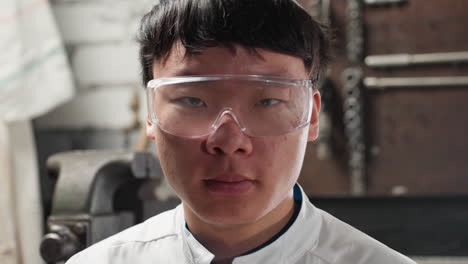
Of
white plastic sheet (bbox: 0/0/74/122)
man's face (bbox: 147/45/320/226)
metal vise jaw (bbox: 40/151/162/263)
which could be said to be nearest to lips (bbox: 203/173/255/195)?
man's face (bbox: 147/45/320/226)

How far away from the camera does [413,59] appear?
1.85 meters

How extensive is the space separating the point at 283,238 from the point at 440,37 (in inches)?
48.2

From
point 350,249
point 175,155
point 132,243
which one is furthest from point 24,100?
point 350,249

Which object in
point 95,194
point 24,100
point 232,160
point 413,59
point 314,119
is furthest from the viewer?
point 413,59

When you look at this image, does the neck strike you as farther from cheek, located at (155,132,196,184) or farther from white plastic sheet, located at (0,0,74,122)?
white plastic sheet, located at (0,0,74,122)

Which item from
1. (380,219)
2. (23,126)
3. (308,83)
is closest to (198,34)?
(308,83)

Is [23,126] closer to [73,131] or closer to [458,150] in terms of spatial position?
[73,131]

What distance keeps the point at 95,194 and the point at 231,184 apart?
514 mm

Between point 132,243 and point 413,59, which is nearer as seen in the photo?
point 132,243

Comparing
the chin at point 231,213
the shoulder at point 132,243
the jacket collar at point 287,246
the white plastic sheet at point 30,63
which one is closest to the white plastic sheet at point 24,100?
the white plastic sheet at point 30,63

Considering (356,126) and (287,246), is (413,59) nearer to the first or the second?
(356,126)

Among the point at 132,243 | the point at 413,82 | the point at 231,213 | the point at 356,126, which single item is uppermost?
the point at 231,213

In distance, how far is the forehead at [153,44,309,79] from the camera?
29.5 inches

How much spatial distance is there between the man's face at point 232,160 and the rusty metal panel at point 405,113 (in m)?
1.14
